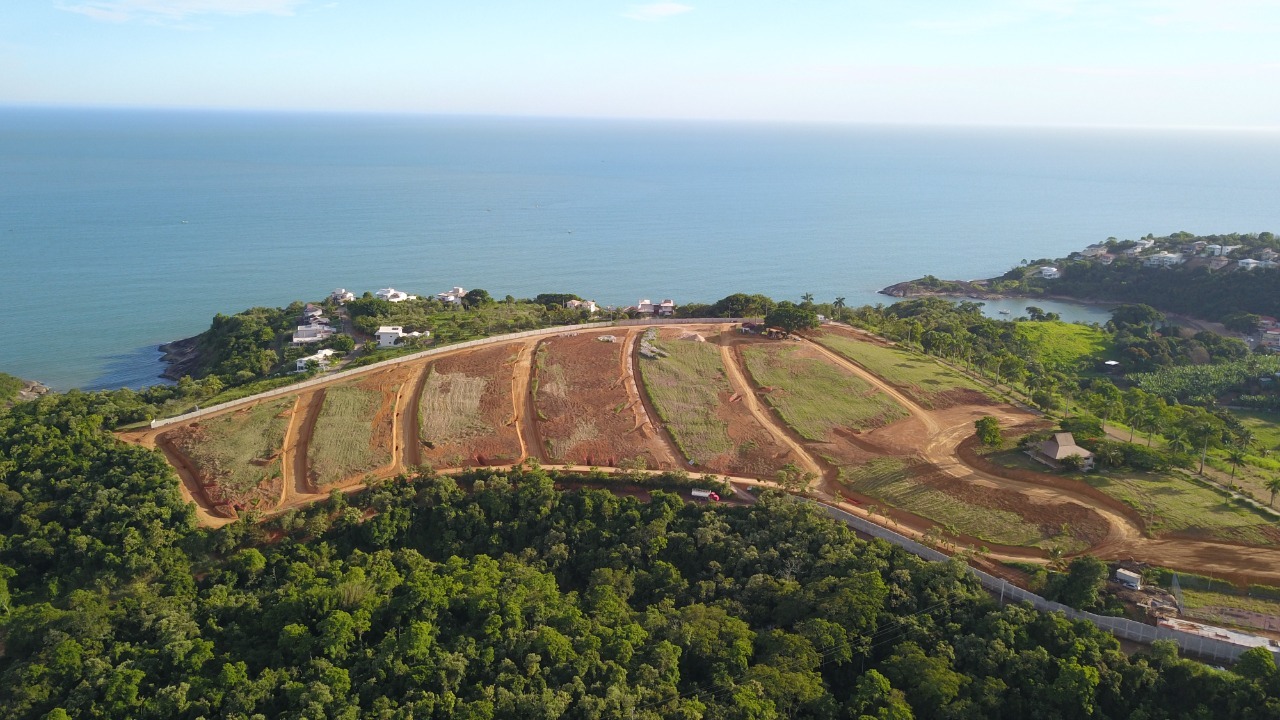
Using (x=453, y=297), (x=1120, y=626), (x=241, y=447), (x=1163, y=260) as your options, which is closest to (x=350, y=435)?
(x=241, y=447)

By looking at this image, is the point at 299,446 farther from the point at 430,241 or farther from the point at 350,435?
the point at 430,241

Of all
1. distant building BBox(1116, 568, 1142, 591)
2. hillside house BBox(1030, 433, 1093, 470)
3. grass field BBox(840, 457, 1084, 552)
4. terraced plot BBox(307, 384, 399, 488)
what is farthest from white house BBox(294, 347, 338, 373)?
distant building BBox(1116, 568, 1142, 591)

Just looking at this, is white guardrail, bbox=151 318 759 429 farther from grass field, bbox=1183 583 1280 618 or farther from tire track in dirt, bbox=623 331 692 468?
grass field, bbox=1183 583 1280 618

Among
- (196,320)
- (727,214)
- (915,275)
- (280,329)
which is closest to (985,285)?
(915,275)

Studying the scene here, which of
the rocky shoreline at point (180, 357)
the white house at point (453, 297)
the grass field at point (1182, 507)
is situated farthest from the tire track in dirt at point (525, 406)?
the rocky shoreline at point (180, 357)

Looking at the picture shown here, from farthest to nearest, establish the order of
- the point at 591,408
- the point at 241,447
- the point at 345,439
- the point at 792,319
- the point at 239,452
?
1. the point at 792,319
2. the point at 591,408
3. the point at 345,439
4. the point at 241,447
5. the point at 239,452

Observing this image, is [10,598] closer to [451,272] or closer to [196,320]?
[196,320]
